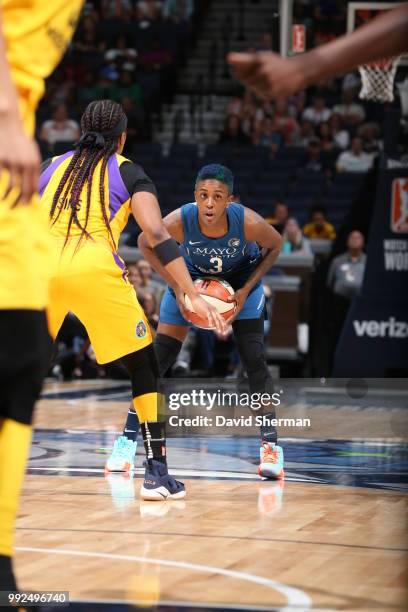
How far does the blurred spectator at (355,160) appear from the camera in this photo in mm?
15180

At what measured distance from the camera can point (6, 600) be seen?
2891mm

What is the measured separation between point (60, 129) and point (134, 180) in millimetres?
11880

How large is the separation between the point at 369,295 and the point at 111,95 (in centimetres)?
766

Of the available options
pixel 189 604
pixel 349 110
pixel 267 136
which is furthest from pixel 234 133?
pixel 189 604

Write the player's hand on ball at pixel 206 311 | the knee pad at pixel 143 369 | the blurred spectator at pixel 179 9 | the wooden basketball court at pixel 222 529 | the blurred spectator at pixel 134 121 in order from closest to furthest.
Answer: the wooden basketball court at pixel 222 529, the player's hand on ball at pixel 206 311, the knee pad at pixel 143 369, the blurred spectator at pixel 134 121, the blurred spectator at pixel 179 9

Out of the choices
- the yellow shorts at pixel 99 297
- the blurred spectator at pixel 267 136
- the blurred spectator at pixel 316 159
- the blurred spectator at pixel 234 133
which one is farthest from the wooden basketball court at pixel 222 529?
the blurred spectator at pixel 234 133

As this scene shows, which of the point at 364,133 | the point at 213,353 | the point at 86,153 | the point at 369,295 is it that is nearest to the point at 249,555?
the point at 86,153

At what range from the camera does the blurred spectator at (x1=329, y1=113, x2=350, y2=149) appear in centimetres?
1588

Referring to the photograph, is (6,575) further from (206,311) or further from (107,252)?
(107,252)

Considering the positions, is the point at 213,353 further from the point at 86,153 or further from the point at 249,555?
the point at 249,555

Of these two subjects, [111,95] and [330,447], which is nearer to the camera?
[330,447]

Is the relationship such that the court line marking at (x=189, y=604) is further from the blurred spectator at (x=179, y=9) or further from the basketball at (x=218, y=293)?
the blurred spectator at (x=179, y=9)

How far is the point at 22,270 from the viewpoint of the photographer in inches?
108

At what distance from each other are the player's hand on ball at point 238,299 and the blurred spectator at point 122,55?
1228 centimetres
